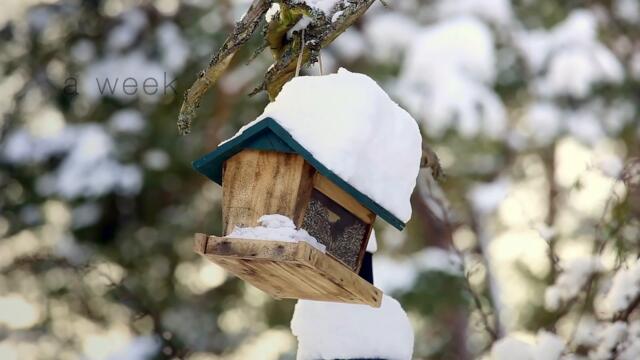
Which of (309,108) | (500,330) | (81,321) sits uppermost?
(309,108)

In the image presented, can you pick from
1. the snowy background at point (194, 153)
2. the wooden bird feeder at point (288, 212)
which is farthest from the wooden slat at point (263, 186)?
the snowy background at point (194, 153)

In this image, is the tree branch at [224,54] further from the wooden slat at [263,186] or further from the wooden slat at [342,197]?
the wooden slat at [342,197]

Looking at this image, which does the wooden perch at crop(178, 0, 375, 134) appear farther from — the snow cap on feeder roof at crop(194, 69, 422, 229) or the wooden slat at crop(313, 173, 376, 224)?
the wooden slat at crop(313, 173, 376, 224)

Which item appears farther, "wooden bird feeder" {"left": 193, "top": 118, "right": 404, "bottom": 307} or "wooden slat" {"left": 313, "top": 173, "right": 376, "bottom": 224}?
"wooden slat" {"left": 313, "top": 173, "right": 376, "bottom": 224}

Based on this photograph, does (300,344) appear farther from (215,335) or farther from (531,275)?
(531,275)

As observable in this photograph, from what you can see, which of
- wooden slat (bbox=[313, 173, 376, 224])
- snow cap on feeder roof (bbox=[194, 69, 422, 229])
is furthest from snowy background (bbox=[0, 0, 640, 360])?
snow cap on feeder roof (bbox=[194, 69, 422, 229])

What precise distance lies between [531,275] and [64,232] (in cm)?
306

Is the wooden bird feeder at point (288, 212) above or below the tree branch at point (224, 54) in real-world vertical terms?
below

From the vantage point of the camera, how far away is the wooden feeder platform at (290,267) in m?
2.31

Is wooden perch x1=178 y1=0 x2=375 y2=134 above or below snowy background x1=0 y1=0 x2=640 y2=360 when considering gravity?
above

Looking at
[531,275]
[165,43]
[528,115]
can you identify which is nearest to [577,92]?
[528,115]

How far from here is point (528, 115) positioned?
287 inches

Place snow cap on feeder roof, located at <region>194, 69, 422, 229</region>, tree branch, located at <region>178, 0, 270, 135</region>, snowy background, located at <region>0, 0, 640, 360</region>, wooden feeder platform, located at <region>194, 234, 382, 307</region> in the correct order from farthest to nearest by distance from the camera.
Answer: snowy background, located at <region>0, 0, 640, 360</region>, tree branch, located at <region>178, 0, 270, 135</region>, snow cap on feeder roof, located at <region>194, 69, 422, 229</region>, wooden feeder platform, located at <region>194, 234, 382, 307</region>

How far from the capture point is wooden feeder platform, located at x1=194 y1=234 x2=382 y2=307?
90.9 inches
